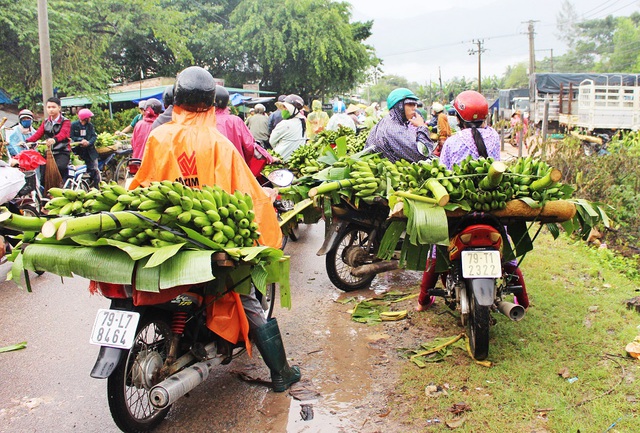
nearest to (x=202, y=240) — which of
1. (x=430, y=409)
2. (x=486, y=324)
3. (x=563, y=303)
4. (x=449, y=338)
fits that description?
(x=430, y=409)

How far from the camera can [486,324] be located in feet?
14.3

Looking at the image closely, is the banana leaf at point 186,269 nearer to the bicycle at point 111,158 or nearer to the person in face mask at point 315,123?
the person in face mask at point 315,123

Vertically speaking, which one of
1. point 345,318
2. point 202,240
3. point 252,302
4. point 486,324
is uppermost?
point 202,240

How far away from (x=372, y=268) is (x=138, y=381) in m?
3.12

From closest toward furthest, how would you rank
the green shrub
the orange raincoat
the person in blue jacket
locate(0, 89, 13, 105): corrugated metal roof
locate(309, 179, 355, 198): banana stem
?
the orange raincoat < locate(309, 179, 355, 198): banana stem < the green shrub < the person in blue jacket < locate(0, 89, 13, 105): corrugated metal roof

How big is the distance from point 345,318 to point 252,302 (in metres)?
1.87

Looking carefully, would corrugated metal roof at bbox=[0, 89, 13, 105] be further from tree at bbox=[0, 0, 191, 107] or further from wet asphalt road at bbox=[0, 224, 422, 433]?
wet asphalt road at bbox=[0, 224, 422, 433]

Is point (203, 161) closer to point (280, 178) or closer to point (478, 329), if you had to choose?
point (280, 178)

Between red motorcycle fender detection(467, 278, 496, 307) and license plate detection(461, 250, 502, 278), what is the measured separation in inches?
2.0

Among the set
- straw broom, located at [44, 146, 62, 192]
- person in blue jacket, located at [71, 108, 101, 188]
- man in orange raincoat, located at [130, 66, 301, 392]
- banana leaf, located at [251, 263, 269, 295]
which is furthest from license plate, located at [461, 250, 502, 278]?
person in blue jacket, located at [71, 108, 101, 188]

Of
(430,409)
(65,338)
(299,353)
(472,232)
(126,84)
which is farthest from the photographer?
(126,84)

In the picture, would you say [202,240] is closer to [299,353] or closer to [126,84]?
[299,353]

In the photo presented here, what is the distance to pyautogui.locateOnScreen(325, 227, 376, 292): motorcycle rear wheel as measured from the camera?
6.32 metres

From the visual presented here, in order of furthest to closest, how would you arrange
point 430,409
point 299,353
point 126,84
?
point 126,84 < point 299,353 < point 430,409
